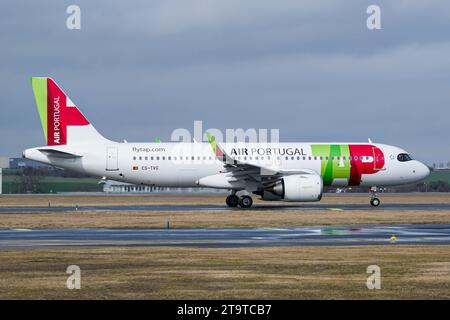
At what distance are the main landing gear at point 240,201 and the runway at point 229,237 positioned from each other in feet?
54.1

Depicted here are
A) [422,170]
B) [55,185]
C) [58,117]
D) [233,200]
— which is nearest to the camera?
[233,200]

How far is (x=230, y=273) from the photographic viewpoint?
20953 millimetres

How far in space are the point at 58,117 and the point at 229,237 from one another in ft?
90.8

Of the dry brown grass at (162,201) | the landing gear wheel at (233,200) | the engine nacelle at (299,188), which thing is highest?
the engine nacelle at (299,188)

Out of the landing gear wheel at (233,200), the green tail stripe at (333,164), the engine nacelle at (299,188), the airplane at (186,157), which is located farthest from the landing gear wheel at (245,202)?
the green tail stripe at (333,164)

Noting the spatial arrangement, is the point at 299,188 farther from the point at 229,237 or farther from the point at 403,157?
the point at 229,237

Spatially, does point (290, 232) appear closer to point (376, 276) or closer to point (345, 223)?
point (345, 223)

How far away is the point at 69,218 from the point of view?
43875 mm

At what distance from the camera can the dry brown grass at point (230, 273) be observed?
17.8 meters

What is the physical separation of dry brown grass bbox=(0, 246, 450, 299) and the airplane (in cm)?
2838

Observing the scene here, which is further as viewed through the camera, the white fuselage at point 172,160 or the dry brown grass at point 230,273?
the white fuselage at point 172,160

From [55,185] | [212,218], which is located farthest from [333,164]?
[55,185]

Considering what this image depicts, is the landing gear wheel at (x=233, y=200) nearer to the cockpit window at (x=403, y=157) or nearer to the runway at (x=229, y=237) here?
the cockpit window at (x=403, y=157)

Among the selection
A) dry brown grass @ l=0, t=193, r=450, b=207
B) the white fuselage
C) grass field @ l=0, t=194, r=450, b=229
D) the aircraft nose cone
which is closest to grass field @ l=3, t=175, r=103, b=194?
dry brown grass @ l=0, t=193, r=450, b=207
